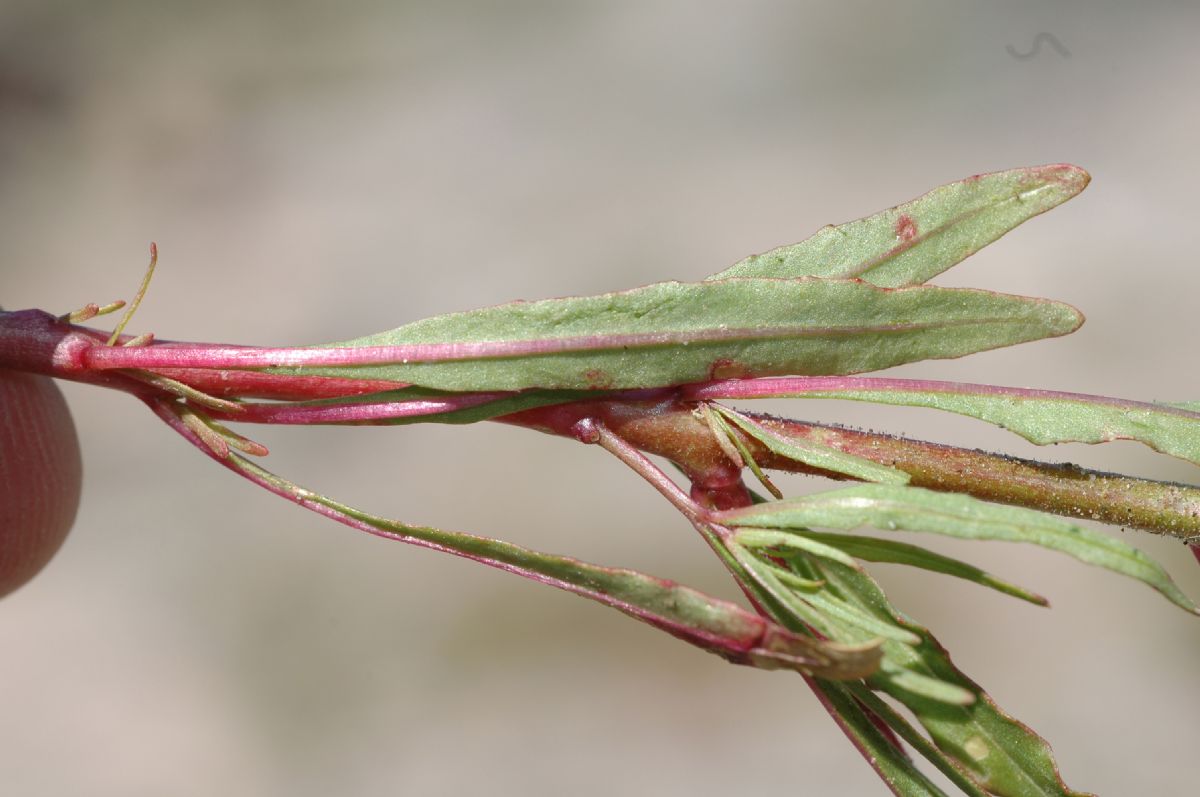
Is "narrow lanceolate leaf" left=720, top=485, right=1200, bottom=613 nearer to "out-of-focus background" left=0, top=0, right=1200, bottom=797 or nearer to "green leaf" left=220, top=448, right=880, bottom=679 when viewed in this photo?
"green leaf" left=220, top=448, right=880, bottom=679

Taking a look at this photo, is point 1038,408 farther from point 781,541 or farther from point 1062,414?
point 781,541

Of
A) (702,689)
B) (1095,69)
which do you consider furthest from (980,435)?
(1095,69)

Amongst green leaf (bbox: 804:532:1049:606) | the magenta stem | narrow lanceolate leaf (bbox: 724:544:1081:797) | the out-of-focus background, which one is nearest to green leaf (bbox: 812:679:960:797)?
narrow lanceolate leaf (bbox: 724:544:1081:797)

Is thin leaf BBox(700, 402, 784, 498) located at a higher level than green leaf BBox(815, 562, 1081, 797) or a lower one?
higher

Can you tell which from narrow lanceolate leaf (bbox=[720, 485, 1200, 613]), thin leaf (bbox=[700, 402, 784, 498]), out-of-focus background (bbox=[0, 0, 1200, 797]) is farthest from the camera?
out-of-focus background (bbox=[0, 0, 1200, 797])

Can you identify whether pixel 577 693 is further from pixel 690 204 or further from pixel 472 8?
pixel 472 8
